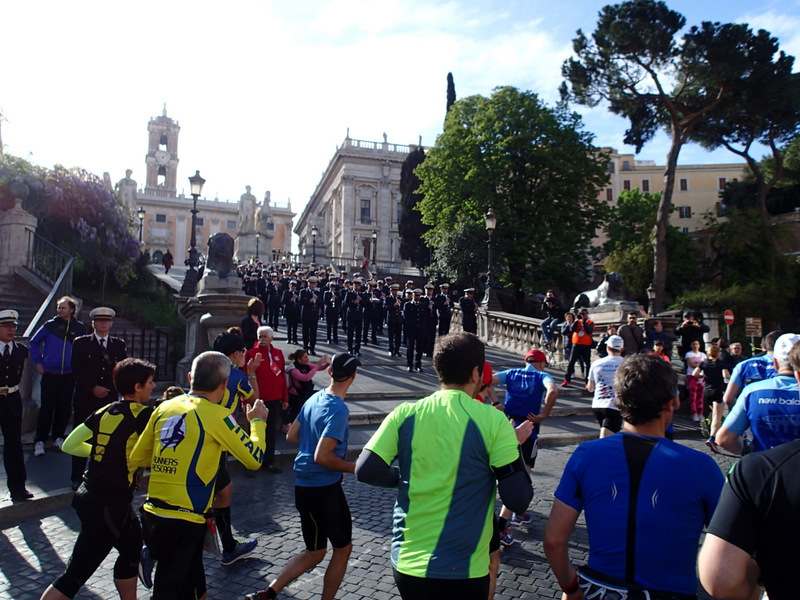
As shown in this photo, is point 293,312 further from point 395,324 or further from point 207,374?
point 207,374

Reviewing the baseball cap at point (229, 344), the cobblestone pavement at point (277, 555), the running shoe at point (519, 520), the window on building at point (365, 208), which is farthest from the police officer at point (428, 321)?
the window on building at point (365, 208)

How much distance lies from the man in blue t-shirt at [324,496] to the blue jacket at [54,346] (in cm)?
484

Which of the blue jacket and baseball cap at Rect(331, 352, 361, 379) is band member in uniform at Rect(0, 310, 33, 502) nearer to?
the blue jacket

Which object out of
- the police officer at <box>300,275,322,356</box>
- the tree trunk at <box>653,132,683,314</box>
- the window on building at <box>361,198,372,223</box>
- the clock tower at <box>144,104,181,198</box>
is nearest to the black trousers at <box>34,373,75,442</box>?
the police officer at <box>300,275,322,356</box>

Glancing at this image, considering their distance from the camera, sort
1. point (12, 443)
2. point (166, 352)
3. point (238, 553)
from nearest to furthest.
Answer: point (238, 553)
point (12, 443)
point (166, 352)

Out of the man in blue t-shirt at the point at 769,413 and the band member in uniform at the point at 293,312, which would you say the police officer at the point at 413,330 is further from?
the man in blue t-shirt at the point at 769,413

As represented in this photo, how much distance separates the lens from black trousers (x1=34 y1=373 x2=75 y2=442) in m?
7.63

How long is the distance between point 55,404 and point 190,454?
17.7 feet

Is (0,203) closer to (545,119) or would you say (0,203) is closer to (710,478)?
(710,478)

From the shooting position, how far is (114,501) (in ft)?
12.5

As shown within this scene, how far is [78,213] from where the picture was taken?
60.2ft

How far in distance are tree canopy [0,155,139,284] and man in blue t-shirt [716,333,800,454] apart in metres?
17.4

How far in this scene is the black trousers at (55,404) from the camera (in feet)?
25.0

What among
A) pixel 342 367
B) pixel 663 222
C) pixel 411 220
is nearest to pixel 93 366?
pixel 342 367
